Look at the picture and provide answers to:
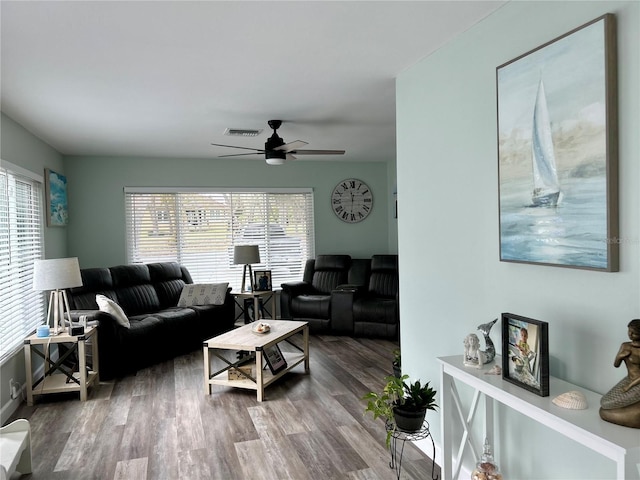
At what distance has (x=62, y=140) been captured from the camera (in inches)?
205

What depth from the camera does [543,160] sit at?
1.98 m

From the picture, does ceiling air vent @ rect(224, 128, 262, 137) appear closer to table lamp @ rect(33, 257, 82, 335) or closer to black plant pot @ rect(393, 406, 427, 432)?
table lamp @ rect(33, 257, 82, 335)

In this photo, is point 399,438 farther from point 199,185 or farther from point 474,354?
point 199,185

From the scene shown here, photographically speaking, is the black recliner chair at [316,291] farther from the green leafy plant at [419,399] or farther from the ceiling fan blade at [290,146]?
the green leafy plant at [419,399]

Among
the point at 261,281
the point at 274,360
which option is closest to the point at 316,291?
the point at 261,281

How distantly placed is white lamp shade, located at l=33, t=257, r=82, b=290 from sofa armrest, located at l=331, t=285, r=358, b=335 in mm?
3390

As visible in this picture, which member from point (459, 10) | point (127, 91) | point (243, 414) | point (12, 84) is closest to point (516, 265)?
point (459, 10)

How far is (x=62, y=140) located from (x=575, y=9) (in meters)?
5.09

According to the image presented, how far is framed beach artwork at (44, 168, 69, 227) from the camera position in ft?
17.2

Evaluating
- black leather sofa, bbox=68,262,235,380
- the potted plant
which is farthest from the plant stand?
black leather sofa, bbox=68,262,235,380

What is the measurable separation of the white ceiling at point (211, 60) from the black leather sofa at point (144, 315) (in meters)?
1.74

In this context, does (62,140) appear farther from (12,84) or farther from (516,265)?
(516,265)

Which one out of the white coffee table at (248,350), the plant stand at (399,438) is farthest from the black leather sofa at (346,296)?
the plant stand at (399,438)

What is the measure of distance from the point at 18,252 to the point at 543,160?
4.33 m
